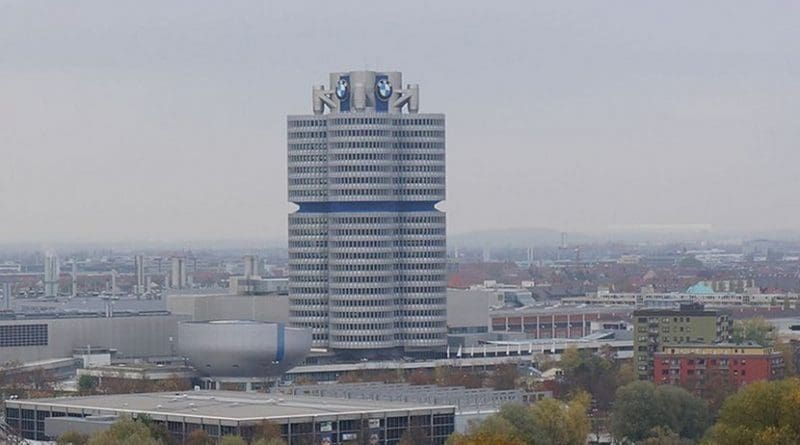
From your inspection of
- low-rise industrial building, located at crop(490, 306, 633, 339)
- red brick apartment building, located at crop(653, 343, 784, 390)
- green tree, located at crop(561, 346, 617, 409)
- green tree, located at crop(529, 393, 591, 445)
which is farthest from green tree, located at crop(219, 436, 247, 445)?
low-rise industrial building, located at crop(490, 306, 633, 339)

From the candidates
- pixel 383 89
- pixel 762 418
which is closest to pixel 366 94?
pixel 383 89

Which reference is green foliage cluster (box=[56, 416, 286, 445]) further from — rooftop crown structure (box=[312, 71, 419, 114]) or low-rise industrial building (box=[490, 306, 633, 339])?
low-rise industrial building (box=[490, 306, 633, 339])

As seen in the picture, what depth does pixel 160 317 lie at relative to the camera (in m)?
106

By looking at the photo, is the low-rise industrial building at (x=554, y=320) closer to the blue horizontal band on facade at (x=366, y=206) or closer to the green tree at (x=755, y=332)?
the green tree at (x=755, y=332)

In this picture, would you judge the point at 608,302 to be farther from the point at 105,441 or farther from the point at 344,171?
the point at 105,441

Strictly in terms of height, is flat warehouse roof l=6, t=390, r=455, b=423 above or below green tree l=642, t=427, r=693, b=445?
above

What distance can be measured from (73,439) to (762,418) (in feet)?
73.7

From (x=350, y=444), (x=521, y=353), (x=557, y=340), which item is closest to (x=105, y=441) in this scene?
(x=350, y=444)

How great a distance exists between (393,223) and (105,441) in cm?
3618

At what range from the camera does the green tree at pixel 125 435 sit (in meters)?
68.5

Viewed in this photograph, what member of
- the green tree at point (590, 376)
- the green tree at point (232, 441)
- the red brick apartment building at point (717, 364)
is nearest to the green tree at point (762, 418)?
the green tree at point (232, 441)

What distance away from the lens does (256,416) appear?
244 feet

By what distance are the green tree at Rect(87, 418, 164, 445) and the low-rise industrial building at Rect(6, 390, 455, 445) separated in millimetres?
2261

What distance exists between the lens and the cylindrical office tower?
4048 inches
